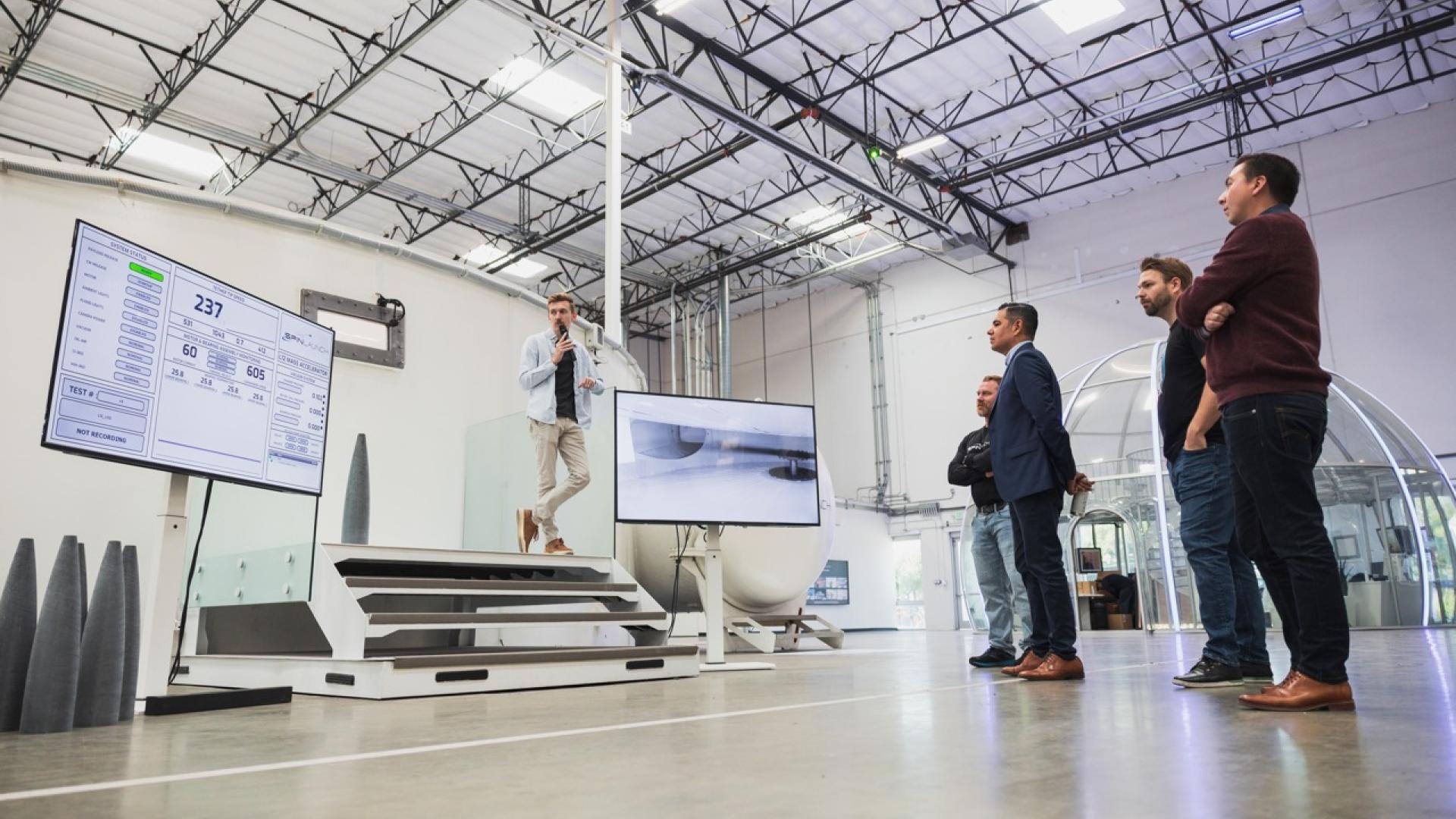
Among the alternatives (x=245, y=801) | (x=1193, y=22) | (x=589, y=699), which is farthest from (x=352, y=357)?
(x=1193, y=22)

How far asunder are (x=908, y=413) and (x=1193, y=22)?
9.19 m

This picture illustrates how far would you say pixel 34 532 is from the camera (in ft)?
16.1

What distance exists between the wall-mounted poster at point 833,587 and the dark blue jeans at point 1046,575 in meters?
14.7

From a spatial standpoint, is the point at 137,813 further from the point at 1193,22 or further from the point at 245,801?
the point at 1193,22

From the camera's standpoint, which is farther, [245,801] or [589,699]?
[589,699]

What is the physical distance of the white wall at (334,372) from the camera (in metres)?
5.03

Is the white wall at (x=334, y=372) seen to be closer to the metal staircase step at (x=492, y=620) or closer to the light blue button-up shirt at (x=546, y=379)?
the metal staircase step at (x=492, y=620)

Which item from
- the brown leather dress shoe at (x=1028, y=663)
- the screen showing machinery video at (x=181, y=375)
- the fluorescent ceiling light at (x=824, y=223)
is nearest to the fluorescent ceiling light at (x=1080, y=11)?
the fluorescent ceiling light at (x=824, y=223)

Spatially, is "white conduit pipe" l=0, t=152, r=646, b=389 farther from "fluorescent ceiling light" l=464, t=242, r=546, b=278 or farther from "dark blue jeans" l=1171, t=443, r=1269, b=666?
"fluorescent ceiling light" l=464, t=242, r=546, b=278

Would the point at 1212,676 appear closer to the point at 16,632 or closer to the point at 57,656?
the point at 57,656

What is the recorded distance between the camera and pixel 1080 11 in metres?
12.4

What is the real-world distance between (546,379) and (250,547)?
187 cm

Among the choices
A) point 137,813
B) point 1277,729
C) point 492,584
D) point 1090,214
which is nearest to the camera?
point 137,813

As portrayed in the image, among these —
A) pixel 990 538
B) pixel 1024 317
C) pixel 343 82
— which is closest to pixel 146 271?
pixel 1024 317
